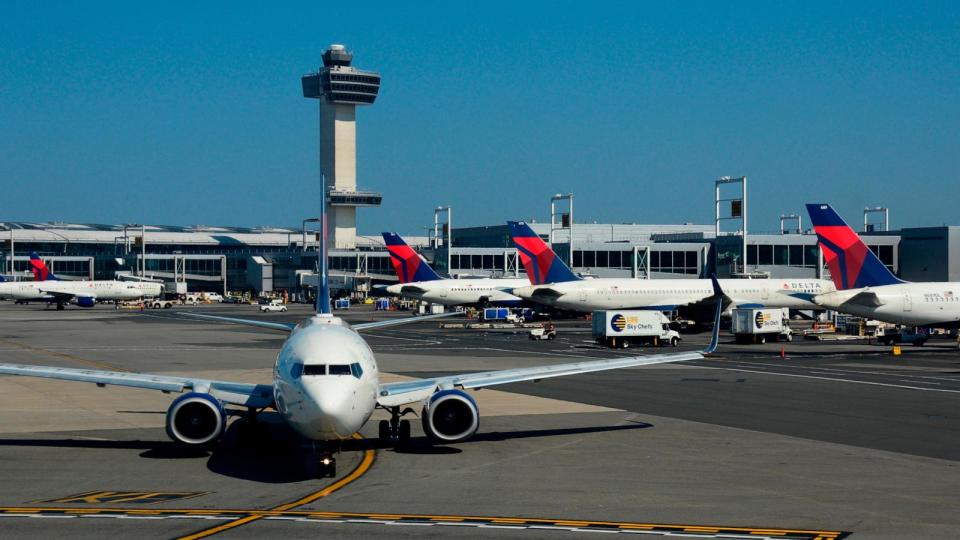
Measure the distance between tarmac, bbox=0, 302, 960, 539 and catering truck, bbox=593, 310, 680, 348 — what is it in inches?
998

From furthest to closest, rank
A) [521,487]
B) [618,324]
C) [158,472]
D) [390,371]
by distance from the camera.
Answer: [618,324] → [390,371] → [158,472] → [521,487]

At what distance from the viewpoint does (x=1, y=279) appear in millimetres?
191250

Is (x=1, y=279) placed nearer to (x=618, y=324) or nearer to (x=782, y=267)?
(x=782, y=267)

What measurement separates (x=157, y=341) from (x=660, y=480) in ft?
220

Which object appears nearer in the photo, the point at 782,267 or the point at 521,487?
the point at 521,487

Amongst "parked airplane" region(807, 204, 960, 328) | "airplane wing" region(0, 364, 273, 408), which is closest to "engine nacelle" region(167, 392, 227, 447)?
"airplane wing" region(0, 364, 273, 408)

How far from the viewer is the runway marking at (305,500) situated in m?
19.9

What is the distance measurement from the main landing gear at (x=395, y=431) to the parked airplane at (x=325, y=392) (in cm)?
3

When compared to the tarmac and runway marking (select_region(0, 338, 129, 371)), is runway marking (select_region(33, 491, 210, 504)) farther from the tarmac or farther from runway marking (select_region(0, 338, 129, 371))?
runway marking (select_region(0, 338, 129, 371))

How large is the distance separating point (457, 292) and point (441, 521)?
10007 cm

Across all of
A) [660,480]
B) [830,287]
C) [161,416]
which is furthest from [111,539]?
[830,287]

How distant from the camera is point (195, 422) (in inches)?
1089

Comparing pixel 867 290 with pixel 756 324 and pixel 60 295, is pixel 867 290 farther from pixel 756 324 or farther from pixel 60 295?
pixel 60 295

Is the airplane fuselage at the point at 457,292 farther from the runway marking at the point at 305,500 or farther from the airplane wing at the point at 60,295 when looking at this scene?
the runway marking at the point at 305,500
